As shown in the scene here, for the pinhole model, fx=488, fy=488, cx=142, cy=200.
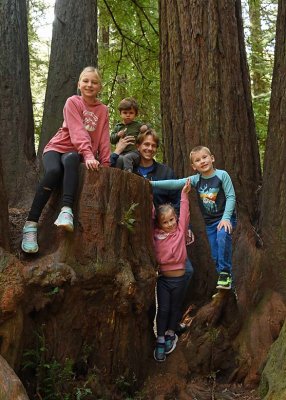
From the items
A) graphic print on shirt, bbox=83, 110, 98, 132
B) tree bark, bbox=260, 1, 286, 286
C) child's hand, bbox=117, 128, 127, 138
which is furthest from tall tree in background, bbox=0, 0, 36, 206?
tree bark, bbox=260, 1, 286, 286

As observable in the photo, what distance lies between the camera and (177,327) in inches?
198

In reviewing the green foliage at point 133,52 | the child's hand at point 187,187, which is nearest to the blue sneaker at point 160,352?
the child's hand at point 187,187

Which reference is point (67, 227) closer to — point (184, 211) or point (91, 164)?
point (91, 164)

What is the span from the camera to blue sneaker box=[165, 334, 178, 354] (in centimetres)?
488

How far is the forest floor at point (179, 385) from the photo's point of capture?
4641 millimetres

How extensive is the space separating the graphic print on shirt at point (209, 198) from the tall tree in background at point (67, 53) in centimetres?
269

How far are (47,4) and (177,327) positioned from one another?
1051 centimetres

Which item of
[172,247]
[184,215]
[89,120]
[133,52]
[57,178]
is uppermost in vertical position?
[133,52]

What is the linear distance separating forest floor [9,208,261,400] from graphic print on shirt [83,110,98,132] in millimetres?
1205

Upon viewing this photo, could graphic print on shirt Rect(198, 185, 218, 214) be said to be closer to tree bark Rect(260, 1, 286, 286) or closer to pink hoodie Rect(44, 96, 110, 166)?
tree bark Rect(260, 1, 286, 286)

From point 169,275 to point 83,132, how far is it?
166 cm

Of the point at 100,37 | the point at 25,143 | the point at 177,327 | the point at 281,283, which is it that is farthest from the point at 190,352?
the point at 100,37

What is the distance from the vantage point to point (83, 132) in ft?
14.8

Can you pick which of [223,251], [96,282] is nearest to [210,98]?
[223,251]
